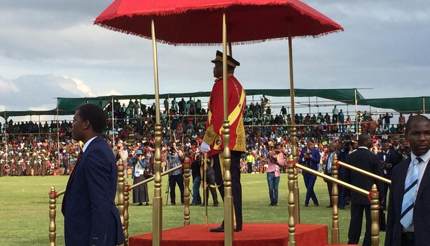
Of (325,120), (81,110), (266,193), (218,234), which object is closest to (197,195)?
(266,193)

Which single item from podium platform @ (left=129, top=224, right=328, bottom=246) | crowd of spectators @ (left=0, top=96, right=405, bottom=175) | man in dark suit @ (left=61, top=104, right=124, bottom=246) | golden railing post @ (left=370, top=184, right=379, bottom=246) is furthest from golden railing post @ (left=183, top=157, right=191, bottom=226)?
crowd of spectators @ (left=0, top=96, right=405, bottom=175)

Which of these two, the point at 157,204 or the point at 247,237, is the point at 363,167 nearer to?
the point at 247,237

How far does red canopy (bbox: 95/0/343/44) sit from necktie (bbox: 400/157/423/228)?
3.24 m

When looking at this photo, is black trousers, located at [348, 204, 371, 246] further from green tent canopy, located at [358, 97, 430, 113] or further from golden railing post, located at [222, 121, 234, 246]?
green tent canopy, located at [358, 97, 430, 113]

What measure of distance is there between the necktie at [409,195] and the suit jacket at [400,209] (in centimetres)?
3

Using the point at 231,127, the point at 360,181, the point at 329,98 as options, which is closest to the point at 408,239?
the point at 231,127

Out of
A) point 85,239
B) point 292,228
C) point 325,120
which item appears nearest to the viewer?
point 85,239

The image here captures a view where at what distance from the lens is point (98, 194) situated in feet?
20.2

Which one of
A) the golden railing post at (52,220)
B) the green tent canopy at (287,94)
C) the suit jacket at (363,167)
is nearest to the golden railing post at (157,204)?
the golden railing post at (52,220)

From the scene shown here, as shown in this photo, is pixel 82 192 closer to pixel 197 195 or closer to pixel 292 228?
Result: pixel 292 228

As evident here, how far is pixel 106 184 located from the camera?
20.5ft

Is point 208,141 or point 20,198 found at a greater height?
point 208,141

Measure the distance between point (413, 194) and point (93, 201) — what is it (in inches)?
98.0

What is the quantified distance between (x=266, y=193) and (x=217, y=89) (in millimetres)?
20907
